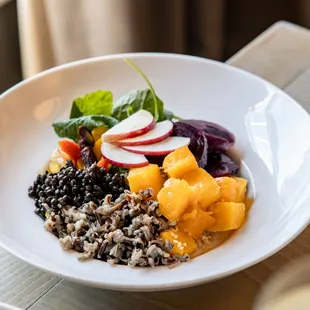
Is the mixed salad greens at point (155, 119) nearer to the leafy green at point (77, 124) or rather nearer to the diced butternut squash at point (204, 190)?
the leafy green at point (77, 124)

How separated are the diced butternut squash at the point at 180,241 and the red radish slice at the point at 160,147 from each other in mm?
206

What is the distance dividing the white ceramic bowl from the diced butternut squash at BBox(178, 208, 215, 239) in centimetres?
5

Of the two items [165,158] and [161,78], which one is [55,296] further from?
[161,78]

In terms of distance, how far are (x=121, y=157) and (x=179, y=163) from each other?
131 mm

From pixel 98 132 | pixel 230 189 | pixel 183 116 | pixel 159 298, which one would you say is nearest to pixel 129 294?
pixel 159 298

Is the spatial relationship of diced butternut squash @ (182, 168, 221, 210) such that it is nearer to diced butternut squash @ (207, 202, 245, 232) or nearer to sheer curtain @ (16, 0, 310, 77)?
diced butternut squash @ (207, 202, 245, 232)

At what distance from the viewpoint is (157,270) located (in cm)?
102

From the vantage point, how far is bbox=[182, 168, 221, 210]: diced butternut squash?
3.59ft

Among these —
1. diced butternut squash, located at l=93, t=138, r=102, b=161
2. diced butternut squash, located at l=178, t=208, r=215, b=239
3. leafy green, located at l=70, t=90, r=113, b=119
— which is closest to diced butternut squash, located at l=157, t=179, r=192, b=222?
diced butternut squash, located at l=178, t=208, r=215, b=239

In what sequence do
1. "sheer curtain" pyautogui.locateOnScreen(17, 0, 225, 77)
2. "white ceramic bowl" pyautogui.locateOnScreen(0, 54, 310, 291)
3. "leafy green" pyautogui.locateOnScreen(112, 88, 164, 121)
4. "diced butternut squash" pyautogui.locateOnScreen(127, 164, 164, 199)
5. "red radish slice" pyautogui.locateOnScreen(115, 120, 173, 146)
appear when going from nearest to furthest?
1. "white ceramic bowl" pyautogui.locateOnScreen(0, 54, 310, 291)
2. "diced butternut squash" pyautogui.locateOnScreen(127, 164, 164, 199)
3. "red radish slice" pyautogui.locateOnScreen(115, 120, 173, 146)
4. "leafy green" pyautogui.locateOnScreen(112, 88, 164, 121)
5. "sheer curtain" pyautogui.locateOnScreen(17, 0, 225, 77)

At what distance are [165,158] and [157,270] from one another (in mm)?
252

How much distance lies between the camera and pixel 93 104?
1374 mm

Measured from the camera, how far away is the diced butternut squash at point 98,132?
1.31m

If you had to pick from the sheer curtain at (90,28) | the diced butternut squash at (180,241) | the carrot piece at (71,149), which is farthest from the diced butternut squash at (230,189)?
the sheer curtain at (90,28)
